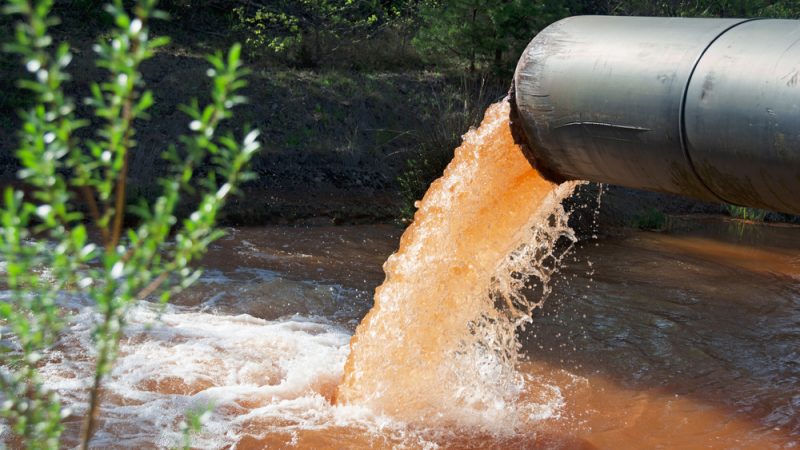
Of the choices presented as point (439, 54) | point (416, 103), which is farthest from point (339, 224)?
point (439, 54)

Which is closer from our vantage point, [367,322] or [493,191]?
[493,191]

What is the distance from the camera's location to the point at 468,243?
442 cm

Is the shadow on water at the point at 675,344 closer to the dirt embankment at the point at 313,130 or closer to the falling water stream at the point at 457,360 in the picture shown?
the falling water stream at the point at 457,360

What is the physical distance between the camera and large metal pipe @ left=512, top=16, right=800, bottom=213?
8.16 ft

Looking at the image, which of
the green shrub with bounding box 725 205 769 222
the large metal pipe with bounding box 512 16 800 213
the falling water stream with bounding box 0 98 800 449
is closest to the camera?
the large metal pipe with bounding box 512 16 800 213

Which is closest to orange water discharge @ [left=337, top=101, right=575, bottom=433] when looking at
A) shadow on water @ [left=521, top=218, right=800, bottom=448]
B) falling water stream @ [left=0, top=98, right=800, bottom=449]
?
falling water stream @ [left=0, top=98, right=800, bottom=449]

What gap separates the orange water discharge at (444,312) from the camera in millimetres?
4320

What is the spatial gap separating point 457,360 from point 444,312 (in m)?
0.31

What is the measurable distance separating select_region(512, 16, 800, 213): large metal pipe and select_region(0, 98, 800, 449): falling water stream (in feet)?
1.71

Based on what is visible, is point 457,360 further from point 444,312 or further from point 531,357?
point 531,357

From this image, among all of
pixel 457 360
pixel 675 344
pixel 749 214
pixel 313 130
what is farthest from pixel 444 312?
pixel 749 214

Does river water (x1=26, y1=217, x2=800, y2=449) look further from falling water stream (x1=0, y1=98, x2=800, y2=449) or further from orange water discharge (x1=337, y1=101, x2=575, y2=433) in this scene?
orange water discharge (x1=337, y1=101, x2=575, y2=433)

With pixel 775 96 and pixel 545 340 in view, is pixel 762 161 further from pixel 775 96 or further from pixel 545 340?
pixel 545 340

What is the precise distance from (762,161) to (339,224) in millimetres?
6356
